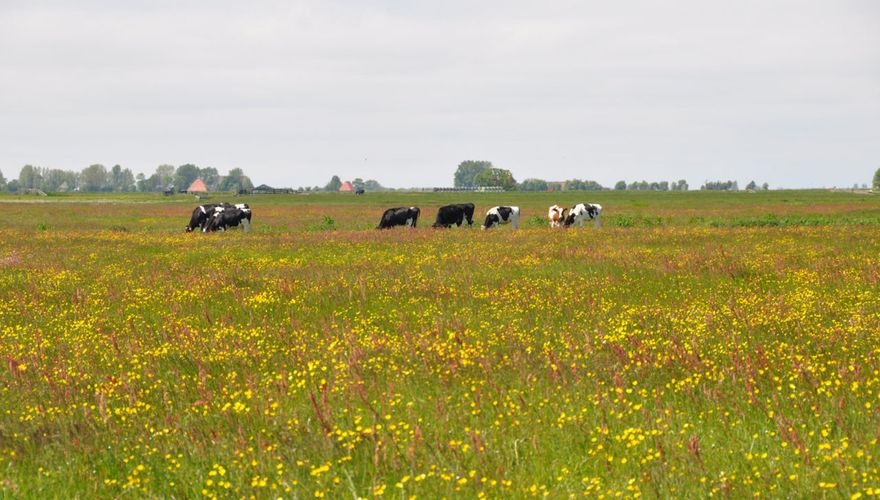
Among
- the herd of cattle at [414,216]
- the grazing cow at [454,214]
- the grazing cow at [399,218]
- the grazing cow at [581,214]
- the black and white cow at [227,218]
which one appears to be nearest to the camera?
the black and white cow at [227,218]

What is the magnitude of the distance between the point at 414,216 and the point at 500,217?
4824mm

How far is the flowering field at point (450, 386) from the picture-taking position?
4840 mm

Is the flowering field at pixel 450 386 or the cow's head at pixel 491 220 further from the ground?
the cow's head at pixel 491 220

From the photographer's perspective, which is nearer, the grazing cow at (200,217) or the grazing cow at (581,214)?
the grazing cow at (200,217)

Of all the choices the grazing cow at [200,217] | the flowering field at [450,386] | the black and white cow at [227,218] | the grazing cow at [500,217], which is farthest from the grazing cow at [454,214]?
the flowering field at [450,386]

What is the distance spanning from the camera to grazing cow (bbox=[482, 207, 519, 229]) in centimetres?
3741

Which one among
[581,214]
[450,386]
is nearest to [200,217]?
[581,214]

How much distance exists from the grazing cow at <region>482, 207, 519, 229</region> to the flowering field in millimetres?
22932

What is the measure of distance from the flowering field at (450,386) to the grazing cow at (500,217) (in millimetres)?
22932

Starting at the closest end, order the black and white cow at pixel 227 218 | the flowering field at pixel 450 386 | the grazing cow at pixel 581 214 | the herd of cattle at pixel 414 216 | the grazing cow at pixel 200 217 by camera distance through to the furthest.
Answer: the flowering field at pixel 450 386 < the black and white cow at pixel 227 218 < the herd of cattle at pixel 414 216 < the grazing cow at pixel 200 217 < the grazing cow at pixel 581 214

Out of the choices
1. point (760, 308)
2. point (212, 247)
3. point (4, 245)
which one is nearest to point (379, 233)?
point (212, 247)

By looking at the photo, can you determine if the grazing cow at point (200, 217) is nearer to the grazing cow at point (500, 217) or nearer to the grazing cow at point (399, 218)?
the grazing cow at point (399, 218)

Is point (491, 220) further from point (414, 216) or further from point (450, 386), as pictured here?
point (450, 386)

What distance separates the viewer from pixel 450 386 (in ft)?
22.6
